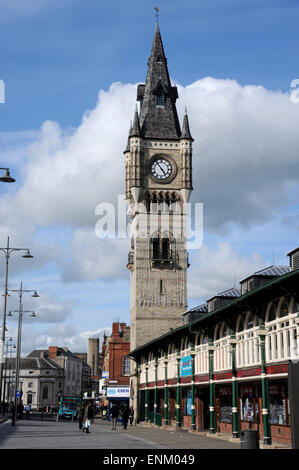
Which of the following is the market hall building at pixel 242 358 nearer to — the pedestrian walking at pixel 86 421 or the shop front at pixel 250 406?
the shop front at pixel 250 406

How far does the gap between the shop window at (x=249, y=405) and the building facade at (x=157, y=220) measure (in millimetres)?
39578

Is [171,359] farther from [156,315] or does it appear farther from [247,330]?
[156,315]

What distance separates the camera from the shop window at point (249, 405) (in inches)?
1071

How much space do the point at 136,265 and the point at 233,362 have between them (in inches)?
1715

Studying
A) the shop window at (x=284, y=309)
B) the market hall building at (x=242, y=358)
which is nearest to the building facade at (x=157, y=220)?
the market hall building at (x=242, y=358)

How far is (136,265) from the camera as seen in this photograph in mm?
71125

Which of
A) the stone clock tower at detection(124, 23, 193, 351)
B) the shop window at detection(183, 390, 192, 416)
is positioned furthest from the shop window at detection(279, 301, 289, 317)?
the stone clock tower at detection(124, 23, 193, 351)

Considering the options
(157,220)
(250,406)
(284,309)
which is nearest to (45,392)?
(157,220)

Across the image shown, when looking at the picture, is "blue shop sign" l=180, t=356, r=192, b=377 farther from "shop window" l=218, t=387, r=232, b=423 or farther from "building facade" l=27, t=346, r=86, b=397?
"building facade" l=27, t=346, r=86, b=397

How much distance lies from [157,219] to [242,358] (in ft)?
148

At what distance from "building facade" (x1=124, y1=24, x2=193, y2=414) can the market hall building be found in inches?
1026

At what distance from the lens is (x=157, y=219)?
236 ft

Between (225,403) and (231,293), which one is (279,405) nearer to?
(225,403)
